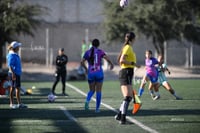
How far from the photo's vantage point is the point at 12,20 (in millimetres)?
40406

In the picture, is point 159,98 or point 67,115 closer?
point 67,115

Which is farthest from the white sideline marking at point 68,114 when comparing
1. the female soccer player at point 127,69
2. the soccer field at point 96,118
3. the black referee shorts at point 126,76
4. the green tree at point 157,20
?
the green tree at point 157,20

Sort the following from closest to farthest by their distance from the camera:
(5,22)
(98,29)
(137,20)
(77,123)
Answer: (77,123) → (5,22) → (137,20) → (98,29)

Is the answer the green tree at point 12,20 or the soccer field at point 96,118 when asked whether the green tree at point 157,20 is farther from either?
Answer: the soccer field at point 96,118

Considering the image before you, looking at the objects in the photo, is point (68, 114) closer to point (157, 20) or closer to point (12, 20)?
point (12, 20)

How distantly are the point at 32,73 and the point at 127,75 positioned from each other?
2892cm

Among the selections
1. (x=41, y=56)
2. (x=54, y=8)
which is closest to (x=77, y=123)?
(x=41, y=56)

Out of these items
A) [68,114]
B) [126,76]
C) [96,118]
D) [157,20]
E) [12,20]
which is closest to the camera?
[126,76]

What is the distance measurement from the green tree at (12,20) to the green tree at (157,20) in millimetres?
6228

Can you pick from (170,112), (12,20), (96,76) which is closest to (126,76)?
(96,76)

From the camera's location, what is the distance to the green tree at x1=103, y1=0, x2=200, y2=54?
42.9 m

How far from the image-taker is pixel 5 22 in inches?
1578

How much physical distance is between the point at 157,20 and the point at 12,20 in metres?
9.96

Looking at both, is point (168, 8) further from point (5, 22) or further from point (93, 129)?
point (93, 129)
